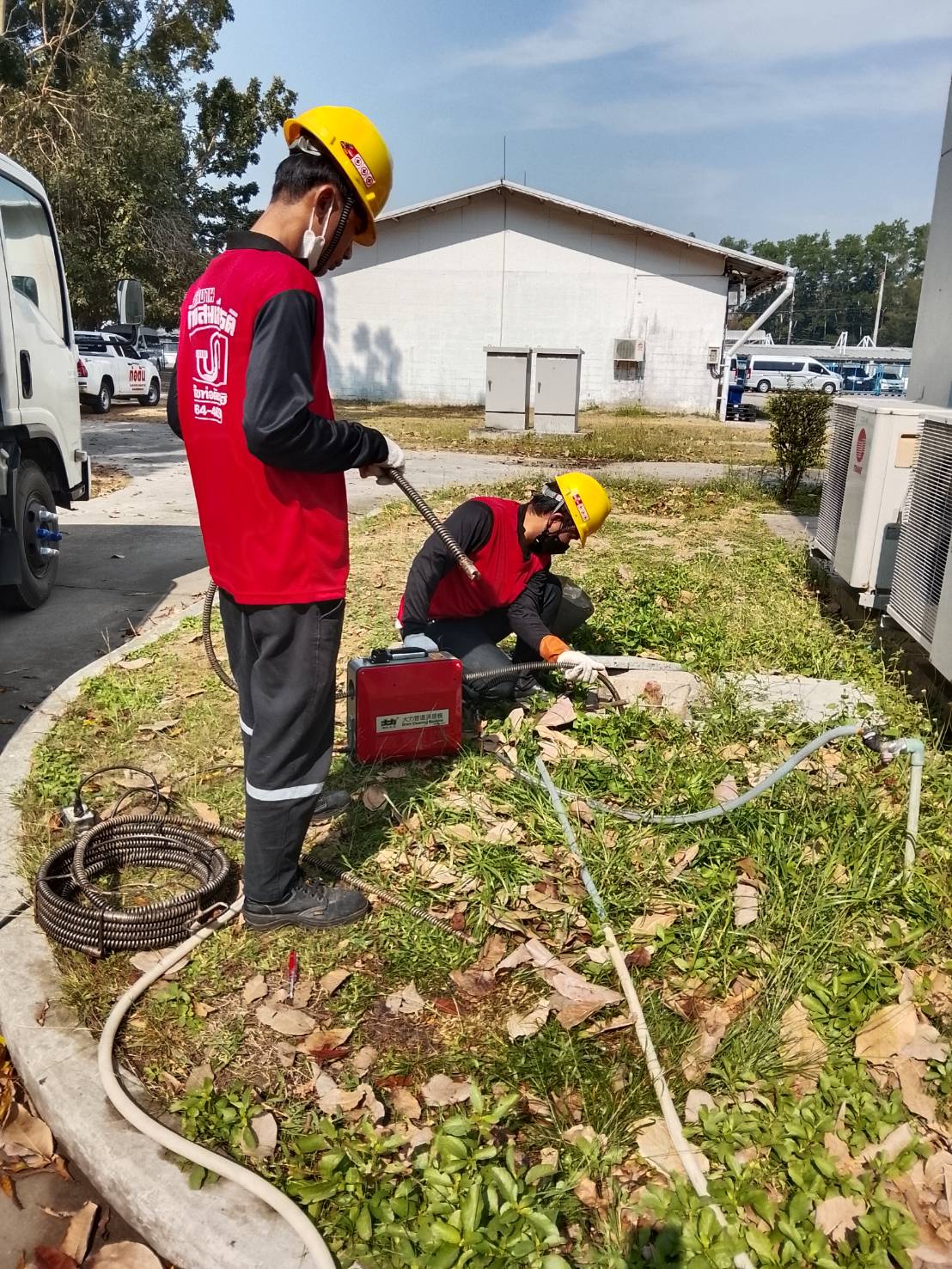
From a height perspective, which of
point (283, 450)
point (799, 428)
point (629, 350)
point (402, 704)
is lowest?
point (402, 704)

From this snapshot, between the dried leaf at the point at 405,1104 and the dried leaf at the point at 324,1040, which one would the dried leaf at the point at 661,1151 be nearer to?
the dried leaf at the point at 405,1104

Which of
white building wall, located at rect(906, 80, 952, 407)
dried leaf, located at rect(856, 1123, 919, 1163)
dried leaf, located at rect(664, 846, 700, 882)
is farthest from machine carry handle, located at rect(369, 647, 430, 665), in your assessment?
white building wall, located at rect(906, 80, 952, 407)

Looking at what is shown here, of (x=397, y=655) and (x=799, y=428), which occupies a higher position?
(x=799, y=428)

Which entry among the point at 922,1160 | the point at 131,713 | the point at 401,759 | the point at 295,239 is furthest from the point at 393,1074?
the point at 131,713

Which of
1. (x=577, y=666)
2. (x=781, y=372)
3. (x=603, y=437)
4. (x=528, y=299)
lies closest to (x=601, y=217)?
(x=528, y=299)

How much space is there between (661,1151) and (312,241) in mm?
2501

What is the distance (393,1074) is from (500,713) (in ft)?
7.40

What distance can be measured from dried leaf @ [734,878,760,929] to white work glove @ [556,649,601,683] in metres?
1.23

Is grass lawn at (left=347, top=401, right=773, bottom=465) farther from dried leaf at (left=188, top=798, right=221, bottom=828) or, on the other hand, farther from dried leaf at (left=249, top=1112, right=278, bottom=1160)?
dried leaf at (left=249, top=1112, right=278, bottom=1160)

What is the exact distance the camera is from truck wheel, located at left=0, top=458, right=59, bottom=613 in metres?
6.31

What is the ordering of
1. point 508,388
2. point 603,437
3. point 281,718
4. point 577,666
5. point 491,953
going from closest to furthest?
point 281,718 → point 491,953 → point 577,666 → point 603,437 → point 508,388

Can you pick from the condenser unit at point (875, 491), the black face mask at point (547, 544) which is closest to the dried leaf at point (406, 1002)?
the black face mask at point (547, 544)

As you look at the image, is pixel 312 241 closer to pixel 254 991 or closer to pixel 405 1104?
pixel 254 991

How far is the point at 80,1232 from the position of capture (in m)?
2.14
